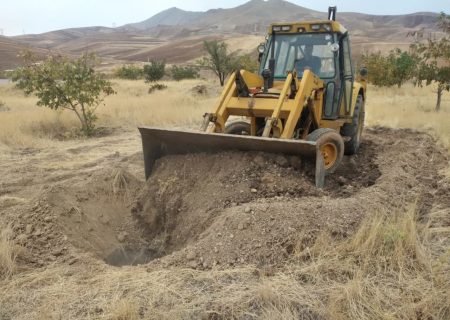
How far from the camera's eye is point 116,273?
429cm

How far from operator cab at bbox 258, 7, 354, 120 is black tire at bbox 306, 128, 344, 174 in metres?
1.00

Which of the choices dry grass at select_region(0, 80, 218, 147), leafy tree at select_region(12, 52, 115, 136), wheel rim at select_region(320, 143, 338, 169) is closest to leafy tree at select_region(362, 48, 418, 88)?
dry grass at select_region(0, 80, 218, 147)

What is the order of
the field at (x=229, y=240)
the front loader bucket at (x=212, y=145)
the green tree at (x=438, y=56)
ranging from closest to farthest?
the field at (x=229, y=240)
the front loader bucket at (x=212, y=145)
the green tree at (x=438, y=56)

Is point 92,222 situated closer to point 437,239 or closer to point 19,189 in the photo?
point 19,189

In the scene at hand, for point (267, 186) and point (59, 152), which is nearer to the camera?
point (267, 186)

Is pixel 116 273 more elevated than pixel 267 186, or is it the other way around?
pixel 267 186

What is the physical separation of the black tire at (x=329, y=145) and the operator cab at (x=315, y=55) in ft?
3.27

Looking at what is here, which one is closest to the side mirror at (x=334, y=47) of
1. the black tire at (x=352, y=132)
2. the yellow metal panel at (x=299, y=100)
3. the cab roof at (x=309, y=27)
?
the cab roof at (x=309, y=27)

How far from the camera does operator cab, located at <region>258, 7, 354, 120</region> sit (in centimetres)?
718

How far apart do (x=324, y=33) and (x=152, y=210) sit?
380 cm

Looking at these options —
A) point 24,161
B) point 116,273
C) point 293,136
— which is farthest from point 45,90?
point 116,273

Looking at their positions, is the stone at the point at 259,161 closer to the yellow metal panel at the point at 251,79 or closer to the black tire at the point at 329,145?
the black tire at the point at 329,145

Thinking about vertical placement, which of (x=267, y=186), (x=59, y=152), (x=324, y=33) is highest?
(x=324, y=33)

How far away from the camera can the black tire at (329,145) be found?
6.16 metres
